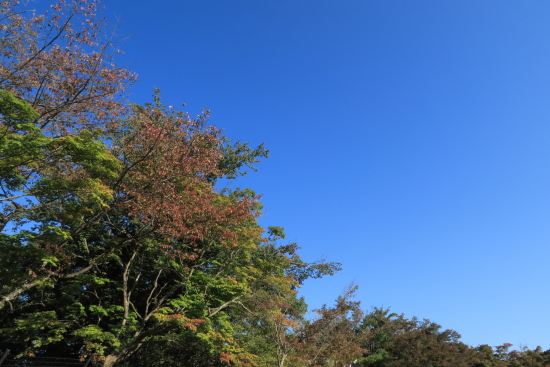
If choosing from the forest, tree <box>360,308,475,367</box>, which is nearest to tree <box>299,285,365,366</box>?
the forest

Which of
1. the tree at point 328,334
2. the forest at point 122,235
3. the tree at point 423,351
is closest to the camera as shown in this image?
the forest at point 122,235

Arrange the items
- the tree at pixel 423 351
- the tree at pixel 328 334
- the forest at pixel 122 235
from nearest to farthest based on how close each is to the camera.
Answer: the forest at pixel 122 235 → the tree at pixel 328 334 → the tree at pixel 423 351

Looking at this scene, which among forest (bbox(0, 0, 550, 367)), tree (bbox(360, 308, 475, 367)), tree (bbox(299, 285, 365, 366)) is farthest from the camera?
tree (bbox(360, 308, 475, 367))

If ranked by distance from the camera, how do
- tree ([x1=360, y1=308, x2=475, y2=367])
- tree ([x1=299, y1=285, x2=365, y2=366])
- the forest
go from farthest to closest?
tree ([x1=360, y1=308, x2=475, y2=367]) → tree ([x1=299, y1=285, x2=365, y2=366]) → the forest

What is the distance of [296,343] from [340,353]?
2771mm

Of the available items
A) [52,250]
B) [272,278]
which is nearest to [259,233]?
[272,278]

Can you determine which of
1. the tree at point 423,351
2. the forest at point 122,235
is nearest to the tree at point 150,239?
the forest at point 122,235

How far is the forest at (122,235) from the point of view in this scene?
9.02 m

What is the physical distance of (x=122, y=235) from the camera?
16.8 metres

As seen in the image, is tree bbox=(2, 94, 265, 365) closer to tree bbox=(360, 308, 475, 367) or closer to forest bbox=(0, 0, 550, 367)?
forest bbox=(0, 0, 550, 367)

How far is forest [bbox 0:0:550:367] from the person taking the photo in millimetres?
9016

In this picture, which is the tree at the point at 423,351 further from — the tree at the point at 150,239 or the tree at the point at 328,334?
the tree at the point at 150,239

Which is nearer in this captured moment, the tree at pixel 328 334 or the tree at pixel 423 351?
A: the tree at pixel 328 334

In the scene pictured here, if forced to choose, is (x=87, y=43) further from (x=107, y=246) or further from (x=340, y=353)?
(x=340, y=353)
